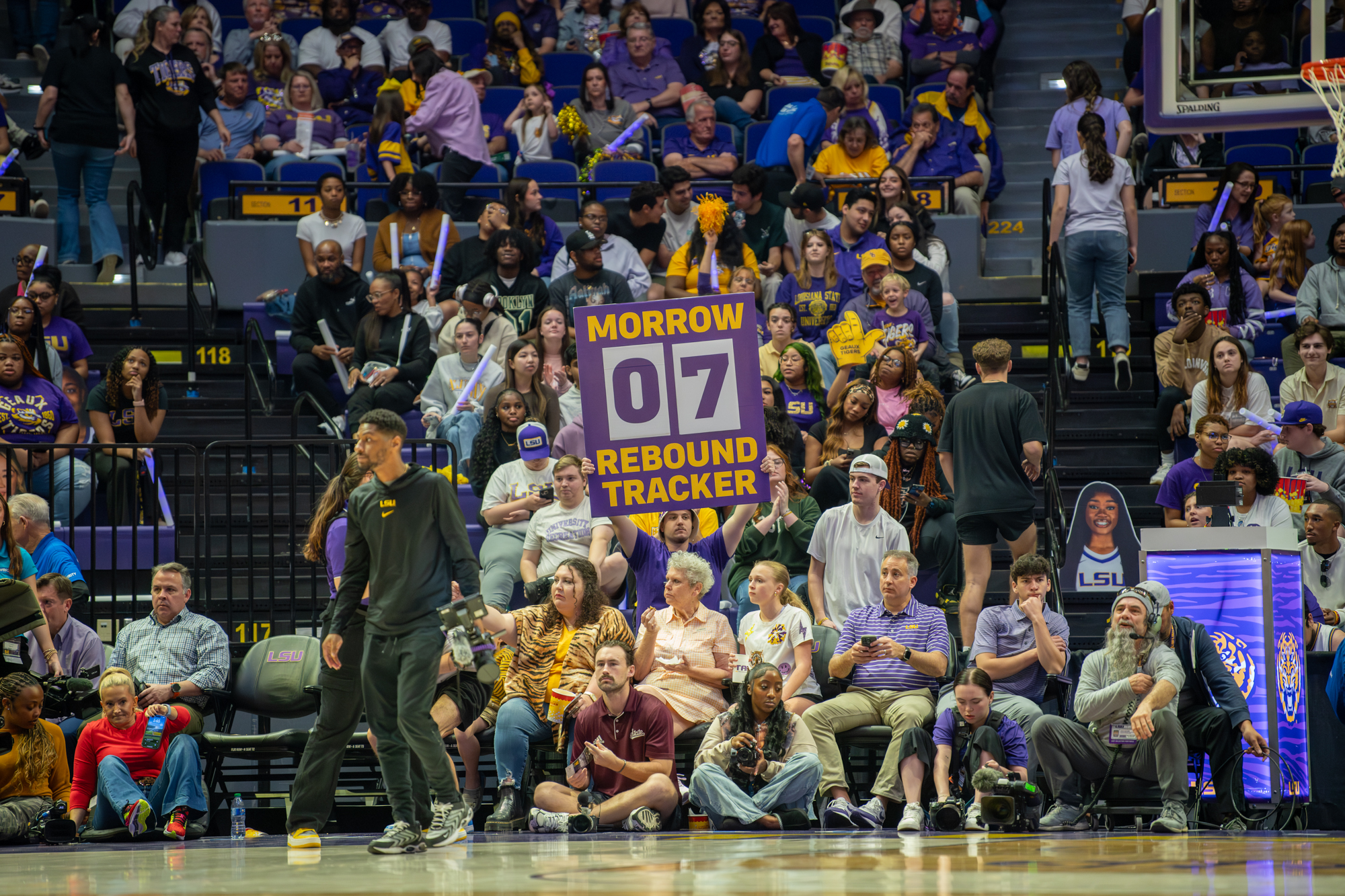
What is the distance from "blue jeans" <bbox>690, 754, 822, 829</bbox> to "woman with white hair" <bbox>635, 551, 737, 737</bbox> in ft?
2.15

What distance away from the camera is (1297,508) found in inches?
403

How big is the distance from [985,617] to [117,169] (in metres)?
11.6

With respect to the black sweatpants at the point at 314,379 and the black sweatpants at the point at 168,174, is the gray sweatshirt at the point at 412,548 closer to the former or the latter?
the black sweatpants at the point at 314,379

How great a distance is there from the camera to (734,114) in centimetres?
1594

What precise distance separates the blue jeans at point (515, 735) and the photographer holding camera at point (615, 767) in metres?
0.23

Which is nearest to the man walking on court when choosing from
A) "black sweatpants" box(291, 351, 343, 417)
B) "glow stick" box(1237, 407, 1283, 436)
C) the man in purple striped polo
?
the man in purple striped polo

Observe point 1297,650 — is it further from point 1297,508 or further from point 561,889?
point 561,889

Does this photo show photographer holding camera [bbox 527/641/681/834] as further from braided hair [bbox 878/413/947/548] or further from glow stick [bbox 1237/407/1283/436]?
glow stick [bbox 1237/407/1283/436]

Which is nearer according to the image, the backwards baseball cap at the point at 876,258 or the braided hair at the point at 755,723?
the braided hair at the point at 755,723

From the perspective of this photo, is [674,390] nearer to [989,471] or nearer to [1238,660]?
[989,471]

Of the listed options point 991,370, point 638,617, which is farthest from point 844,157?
point 638,617

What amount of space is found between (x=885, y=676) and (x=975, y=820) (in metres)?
1.16

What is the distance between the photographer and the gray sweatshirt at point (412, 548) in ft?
23.0

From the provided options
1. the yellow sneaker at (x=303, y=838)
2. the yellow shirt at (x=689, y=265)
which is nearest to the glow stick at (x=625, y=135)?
the yellow shirt at (x=689, y=265)
